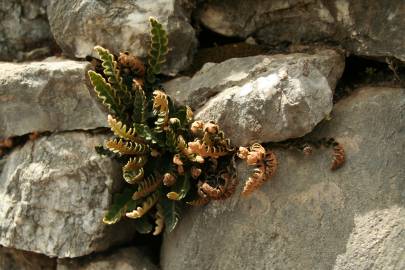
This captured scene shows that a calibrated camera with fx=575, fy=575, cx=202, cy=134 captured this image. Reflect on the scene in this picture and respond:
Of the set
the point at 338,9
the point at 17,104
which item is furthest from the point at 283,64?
the point at 17,104

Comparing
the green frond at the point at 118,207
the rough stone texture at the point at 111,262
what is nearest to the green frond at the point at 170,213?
the green frond at the point at 118,207

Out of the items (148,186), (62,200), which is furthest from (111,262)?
(148,186)

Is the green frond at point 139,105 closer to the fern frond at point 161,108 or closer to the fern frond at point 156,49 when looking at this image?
the fern frond at point 161,108

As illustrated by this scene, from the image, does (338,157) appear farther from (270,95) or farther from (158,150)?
(158,150)

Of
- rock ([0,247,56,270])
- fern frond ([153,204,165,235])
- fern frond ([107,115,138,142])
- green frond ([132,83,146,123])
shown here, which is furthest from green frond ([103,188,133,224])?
rock ([0,247,56,270])

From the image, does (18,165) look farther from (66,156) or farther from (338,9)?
(338,9)

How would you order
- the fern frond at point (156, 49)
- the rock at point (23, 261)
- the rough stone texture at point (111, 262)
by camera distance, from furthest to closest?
the rock at point (23, 261) < the rough stone texture at point (111, 262) < the fern frond at point (156, 49)

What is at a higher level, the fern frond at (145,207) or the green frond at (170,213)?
the fern frond at (145,207)
